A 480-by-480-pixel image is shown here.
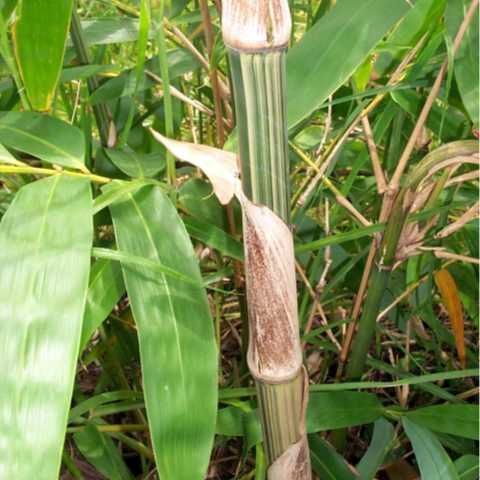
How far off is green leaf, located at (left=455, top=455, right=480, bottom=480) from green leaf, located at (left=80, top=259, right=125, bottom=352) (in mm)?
308

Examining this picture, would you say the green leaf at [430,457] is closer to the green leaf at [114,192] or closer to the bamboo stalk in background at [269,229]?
the bamboo stalk in background at [269,229]

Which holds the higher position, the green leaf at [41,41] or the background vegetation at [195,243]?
the green leaf at [41,41]

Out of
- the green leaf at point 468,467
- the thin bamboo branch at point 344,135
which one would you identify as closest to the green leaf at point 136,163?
the thin bamboo branch at point 344,135

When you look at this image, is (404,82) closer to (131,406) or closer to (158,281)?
(158,281)

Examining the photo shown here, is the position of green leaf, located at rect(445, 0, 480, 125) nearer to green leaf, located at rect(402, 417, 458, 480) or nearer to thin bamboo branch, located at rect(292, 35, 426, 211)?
thin bamboo branch, located at rect(292, 35, 426, 211)

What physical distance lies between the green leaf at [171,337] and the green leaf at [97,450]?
0.23m

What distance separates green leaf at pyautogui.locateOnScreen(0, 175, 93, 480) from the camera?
0.39 metres

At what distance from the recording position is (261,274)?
0.41m

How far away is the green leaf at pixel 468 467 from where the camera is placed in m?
0.62

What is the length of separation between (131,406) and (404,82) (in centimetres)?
33

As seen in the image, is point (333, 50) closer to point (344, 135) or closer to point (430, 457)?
point (344, 135)

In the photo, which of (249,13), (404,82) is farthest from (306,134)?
(249,13)

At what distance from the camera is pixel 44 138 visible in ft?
1.72

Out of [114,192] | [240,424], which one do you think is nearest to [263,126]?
[114,192]
